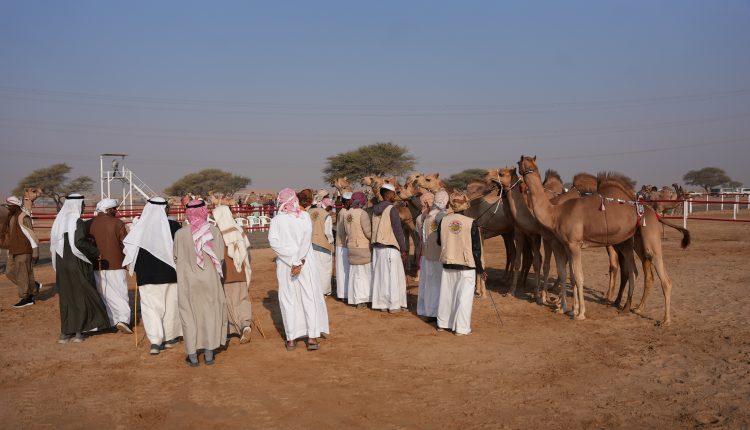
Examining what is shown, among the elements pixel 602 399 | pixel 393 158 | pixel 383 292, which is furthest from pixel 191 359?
pixel 393 158

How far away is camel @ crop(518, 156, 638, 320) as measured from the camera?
27.9 ft

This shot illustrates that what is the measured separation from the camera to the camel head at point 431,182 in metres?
11.6

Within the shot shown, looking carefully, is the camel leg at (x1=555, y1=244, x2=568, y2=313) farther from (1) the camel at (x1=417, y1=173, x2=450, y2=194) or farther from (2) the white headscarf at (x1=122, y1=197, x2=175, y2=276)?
(2) the white headscarf at (x1=122, y1=197, x2=175, y2=276)

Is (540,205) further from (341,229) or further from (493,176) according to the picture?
(341,229)

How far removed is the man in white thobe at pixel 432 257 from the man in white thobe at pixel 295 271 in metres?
2.01

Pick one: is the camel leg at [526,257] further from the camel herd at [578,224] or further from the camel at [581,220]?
the camel at [581,220]

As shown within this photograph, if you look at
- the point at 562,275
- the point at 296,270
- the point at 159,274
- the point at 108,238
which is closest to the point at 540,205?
the point at 562,275

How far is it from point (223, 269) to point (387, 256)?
2788 millimetres

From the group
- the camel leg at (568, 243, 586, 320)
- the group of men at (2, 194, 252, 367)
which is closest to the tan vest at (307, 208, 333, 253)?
the group of men at (2, 194, 252, 367)

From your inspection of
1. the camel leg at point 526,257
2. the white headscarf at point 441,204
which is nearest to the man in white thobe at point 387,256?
the white headscarf at point 441,204

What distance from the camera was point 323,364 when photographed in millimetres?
6719

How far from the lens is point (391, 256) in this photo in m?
9.28

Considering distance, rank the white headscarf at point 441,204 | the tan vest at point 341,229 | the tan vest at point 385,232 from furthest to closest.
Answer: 1. the tan vest at point 341,229
2. the tan vest at point 385,232
3. the white headscarf at point 441,204

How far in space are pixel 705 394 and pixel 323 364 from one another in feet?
13.1
